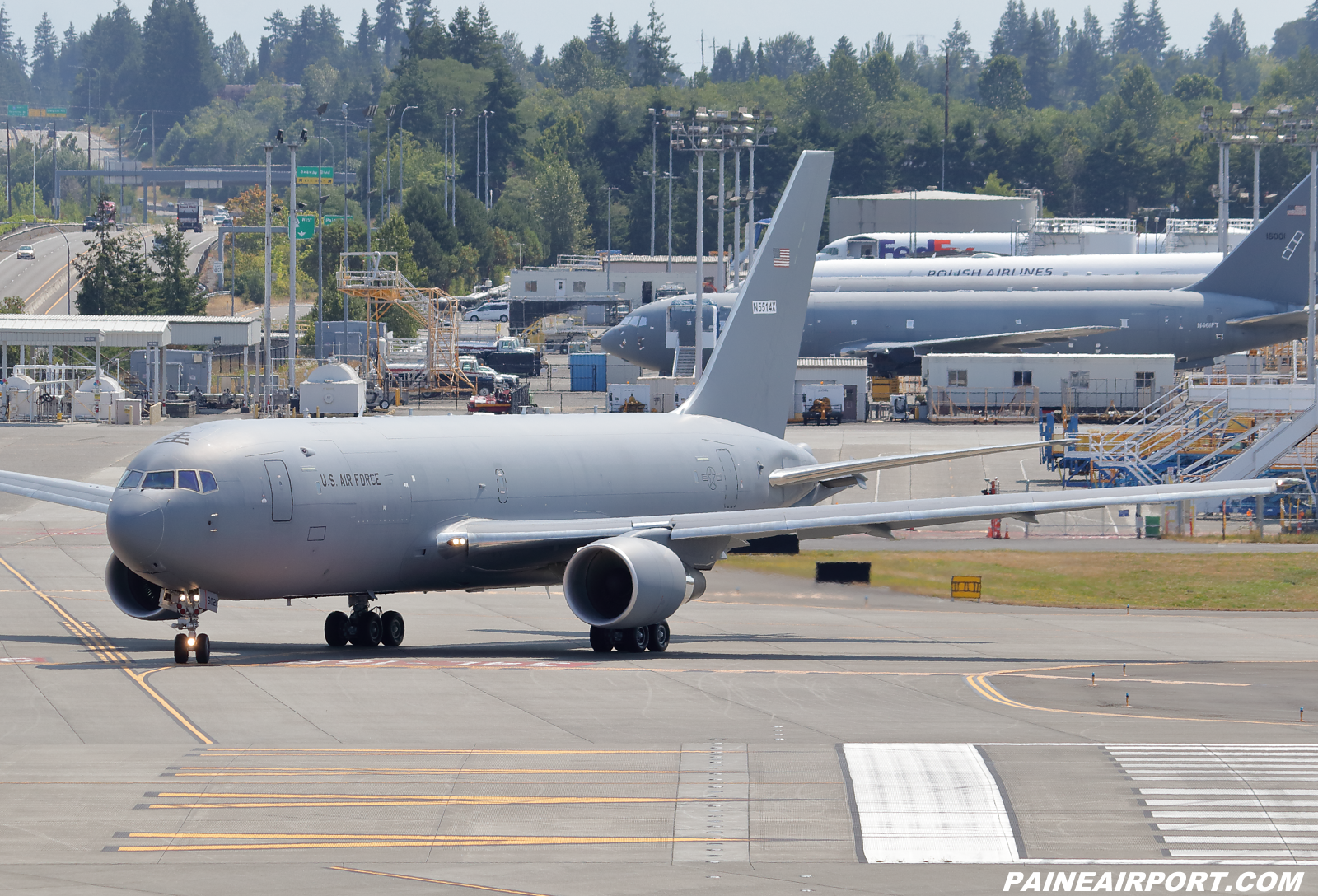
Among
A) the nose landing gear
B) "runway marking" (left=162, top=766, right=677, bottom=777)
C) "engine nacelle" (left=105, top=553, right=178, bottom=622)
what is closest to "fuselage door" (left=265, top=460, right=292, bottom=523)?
the nose landing gear

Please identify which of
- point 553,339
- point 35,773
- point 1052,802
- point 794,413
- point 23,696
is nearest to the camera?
point 1052,802

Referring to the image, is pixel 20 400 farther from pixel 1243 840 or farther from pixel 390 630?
pixel 1243 840

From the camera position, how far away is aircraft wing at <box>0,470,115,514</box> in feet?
123

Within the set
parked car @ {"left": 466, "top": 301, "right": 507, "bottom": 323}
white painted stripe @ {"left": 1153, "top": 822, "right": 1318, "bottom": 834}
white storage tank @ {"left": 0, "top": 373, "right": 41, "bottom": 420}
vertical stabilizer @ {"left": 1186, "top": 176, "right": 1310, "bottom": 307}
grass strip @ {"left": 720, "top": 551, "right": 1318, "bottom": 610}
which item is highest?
vertical stabilizer @ {"left": 1186, "top": 176, "right": 1310, "bottom": 307}

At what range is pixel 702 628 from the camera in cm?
4362

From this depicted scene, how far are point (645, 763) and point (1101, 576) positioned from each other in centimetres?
3301

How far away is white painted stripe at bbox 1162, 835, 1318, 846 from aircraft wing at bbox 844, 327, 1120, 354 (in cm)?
9541

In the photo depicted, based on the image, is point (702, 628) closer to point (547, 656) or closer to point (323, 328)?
point (547, 656)

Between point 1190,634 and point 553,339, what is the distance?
14422cm

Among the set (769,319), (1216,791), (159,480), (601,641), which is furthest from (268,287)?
(1216,791)

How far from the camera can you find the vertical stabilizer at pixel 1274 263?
357 feet

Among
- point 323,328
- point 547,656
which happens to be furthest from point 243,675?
point 323,328

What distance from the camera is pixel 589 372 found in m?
133

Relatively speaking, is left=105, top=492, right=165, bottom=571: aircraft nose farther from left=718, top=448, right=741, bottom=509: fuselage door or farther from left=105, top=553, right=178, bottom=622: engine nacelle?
left=718, top=448, right=741, bottom=509: fuselage door
